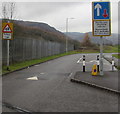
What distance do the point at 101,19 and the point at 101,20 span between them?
0.06m

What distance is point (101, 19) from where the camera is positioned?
43.6 ft

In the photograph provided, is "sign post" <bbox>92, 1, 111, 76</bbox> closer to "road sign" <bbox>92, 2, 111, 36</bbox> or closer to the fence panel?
"road sign" <bbox>92, 2, 111, 36</bbox>

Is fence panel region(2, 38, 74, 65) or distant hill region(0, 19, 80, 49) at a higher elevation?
distant hill region(0, 19, 80, 49)

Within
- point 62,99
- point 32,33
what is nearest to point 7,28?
point 62,99

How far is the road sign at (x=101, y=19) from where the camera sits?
13156 mm

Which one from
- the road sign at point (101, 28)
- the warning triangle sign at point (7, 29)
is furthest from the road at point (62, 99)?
the warning triangle sign at point (7, 29)

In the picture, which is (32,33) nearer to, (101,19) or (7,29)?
(7,29)

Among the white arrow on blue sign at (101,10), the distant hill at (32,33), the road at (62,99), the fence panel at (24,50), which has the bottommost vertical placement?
the road at (62,99)

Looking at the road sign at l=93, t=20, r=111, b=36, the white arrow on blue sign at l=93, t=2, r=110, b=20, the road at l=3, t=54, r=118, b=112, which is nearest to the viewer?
the road at l=3, t=54, r=118, b=112

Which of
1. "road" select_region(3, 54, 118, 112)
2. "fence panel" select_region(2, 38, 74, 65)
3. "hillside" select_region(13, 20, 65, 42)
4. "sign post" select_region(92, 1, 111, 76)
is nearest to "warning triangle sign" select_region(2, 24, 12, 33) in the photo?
"fence panel" select_region(2, 38, 74, 65)

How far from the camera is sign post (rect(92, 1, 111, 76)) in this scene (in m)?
13.2

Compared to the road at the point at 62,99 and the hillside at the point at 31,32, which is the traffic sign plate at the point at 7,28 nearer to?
the hillside at the point at 31,32

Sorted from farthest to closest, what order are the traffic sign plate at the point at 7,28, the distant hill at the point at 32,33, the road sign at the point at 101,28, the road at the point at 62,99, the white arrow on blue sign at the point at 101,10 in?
the distant hill at the point at 32,33, the traffic sign plate at the point at 7,28, the road sign at the point at 101,28, the white arrow on blue sign at the point at 101,10, the road at the point at 62,99

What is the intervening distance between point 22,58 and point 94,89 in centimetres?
1589
